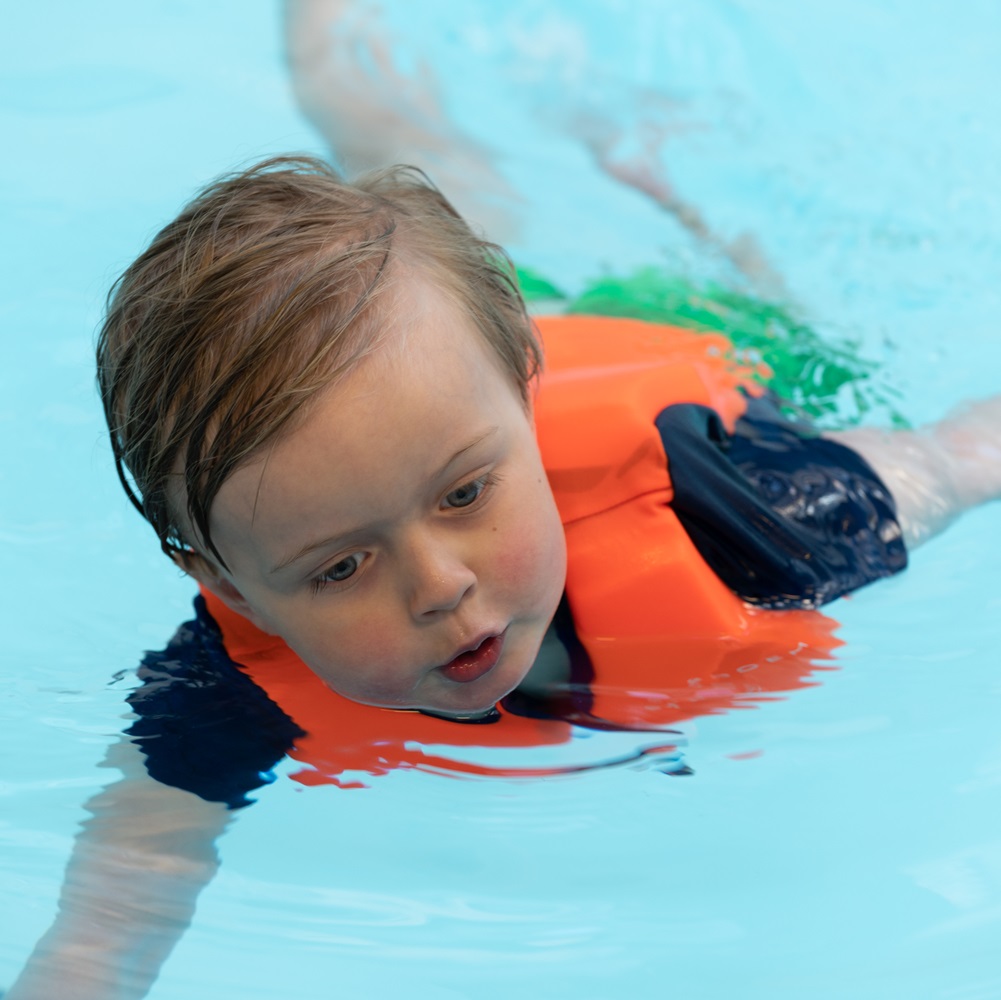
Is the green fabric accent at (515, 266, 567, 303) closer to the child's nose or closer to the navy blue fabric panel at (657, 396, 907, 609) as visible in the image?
the navy blue fabric panel at (657, 396, 907, 609)

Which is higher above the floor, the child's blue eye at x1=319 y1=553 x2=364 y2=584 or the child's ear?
the child's blue eye at x1=319 y1=553 x2=364 y2=584

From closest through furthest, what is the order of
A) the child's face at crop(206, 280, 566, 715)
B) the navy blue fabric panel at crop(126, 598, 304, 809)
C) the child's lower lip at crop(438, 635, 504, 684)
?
the child's face at crop(206, 280, 566, 715)
the child's lower lip at crop(438, 635, 504, 684)
the navy blue fabric panel at crop(126, 598, 304, 809)

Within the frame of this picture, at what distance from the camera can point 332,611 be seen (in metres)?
1.08

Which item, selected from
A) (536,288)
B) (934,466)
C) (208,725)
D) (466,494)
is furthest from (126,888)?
(536,288)

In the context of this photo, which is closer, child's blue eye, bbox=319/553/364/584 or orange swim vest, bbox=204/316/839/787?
child's blue eye, bbox=319/553/364/584

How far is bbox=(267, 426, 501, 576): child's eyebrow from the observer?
104cm

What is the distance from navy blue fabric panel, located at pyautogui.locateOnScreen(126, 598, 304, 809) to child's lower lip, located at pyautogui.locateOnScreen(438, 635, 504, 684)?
26cm

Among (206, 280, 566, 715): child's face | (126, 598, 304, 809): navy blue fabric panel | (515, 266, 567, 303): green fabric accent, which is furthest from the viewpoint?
(515, 266, 567, 303): green fabric accent

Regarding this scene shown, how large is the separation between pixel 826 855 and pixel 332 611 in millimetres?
501

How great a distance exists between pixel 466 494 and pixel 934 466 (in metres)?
0.82

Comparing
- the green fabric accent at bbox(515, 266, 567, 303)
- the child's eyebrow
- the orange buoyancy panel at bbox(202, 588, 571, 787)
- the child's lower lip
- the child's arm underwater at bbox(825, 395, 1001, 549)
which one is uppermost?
the child's eyebrow

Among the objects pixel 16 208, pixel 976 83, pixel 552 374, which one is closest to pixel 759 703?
pixel 552 374

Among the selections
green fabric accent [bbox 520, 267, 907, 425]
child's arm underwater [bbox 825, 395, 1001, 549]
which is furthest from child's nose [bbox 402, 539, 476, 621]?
green fabric accent [bbox 520, 267, 907, 425]

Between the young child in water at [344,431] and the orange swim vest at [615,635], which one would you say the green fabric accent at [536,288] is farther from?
the young child in water at [344,431]
